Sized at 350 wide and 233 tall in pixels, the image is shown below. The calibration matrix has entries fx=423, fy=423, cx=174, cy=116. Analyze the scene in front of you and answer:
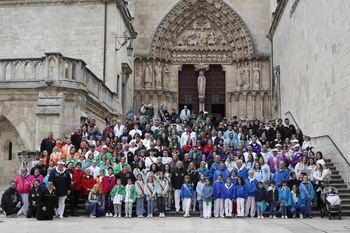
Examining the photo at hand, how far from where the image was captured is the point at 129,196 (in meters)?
10.6

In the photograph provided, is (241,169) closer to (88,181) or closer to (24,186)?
(88,181)

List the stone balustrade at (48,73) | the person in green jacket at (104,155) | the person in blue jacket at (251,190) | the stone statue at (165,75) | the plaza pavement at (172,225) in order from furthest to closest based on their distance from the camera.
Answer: the stone statue at (165,75) < the stone balustrade at (48,73) < the person in green jacket at (104,155) < the person in blue jacket at (251,190) < the plaza pavement at (172,225)

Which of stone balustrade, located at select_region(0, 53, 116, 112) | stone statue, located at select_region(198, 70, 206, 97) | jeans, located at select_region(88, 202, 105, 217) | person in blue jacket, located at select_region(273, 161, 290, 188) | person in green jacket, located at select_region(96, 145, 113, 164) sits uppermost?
stone statue, located at select_region(198, 70, 206, 97)

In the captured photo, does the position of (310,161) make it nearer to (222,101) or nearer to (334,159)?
(334,159)

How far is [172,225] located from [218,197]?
202 centimetres

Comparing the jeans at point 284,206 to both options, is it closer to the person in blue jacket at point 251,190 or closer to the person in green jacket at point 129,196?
the person in blue jacket at point 251,190

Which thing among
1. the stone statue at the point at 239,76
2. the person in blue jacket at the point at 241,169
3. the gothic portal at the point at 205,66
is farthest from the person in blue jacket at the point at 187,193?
the stone statue at the point at 239,76

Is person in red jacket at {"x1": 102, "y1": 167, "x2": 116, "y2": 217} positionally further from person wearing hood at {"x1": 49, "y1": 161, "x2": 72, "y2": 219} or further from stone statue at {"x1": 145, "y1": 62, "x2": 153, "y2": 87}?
stone statue at {"x1": 145, "y1": 62, "x2": 153, "y2": 87}

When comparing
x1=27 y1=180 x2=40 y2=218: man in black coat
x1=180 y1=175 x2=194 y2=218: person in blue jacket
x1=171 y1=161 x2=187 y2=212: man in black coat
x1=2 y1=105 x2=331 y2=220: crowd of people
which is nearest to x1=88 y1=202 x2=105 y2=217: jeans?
x1=2 y1=105 x2=331 y2=220: crowd of people

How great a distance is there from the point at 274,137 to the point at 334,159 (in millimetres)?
2039

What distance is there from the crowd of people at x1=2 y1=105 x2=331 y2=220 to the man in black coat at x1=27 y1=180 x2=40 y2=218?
2cm

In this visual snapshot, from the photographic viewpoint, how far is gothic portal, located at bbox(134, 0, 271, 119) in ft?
77.8

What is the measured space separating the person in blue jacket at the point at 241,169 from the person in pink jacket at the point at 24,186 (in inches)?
214

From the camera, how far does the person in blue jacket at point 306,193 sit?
1055 cm
